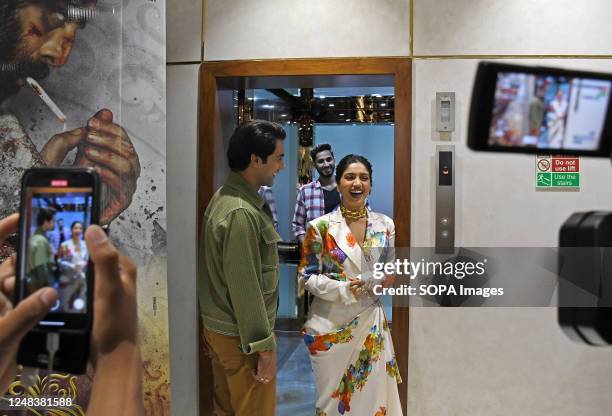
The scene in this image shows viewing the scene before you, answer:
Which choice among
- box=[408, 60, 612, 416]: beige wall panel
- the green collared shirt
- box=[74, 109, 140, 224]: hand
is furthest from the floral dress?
box=[74, 109, 140, 224]: hand

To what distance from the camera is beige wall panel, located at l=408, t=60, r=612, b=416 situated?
2826mm

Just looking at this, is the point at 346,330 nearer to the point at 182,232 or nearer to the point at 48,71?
the point at 182,232

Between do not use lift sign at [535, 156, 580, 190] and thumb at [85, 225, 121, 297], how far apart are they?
93.8 inches

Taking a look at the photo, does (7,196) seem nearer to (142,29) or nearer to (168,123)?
(142,29)

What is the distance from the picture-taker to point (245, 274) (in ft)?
6.97

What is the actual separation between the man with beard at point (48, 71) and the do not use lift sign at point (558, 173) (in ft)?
6.13

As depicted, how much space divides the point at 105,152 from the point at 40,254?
734 mm

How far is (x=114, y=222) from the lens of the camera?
1157 millimetres

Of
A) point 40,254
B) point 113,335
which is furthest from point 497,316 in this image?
point 40,254

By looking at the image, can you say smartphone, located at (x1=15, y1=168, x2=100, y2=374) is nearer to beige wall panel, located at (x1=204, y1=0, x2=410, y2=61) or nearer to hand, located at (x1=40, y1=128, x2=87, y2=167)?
hand, located at (x1=40, y1=128, x2=87, y2=167)

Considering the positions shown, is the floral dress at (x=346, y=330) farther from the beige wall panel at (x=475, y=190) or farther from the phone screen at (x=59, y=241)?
the phone screen at (x=59, y=241)

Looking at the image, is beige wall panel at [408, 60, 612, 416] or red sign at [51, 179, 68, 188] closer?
red sign at [51, 179, 68, 188]

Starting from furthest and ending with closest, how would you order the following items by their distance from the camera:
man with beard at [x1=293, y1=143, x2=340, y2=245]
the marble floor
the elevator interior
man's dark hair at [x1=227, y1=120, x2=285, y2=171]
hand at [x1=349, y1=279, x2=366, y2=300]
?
the elevator interior < man with beard at [x1=293, y1=143, x2=340, y2=245] < the marble floor < hand at [x1=349, y1=279, x2=366, y2=300] < man's dark hair at [x1=227, y1=120, x2=285, y2=171]

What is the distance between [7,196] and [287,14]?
5.22 ft
